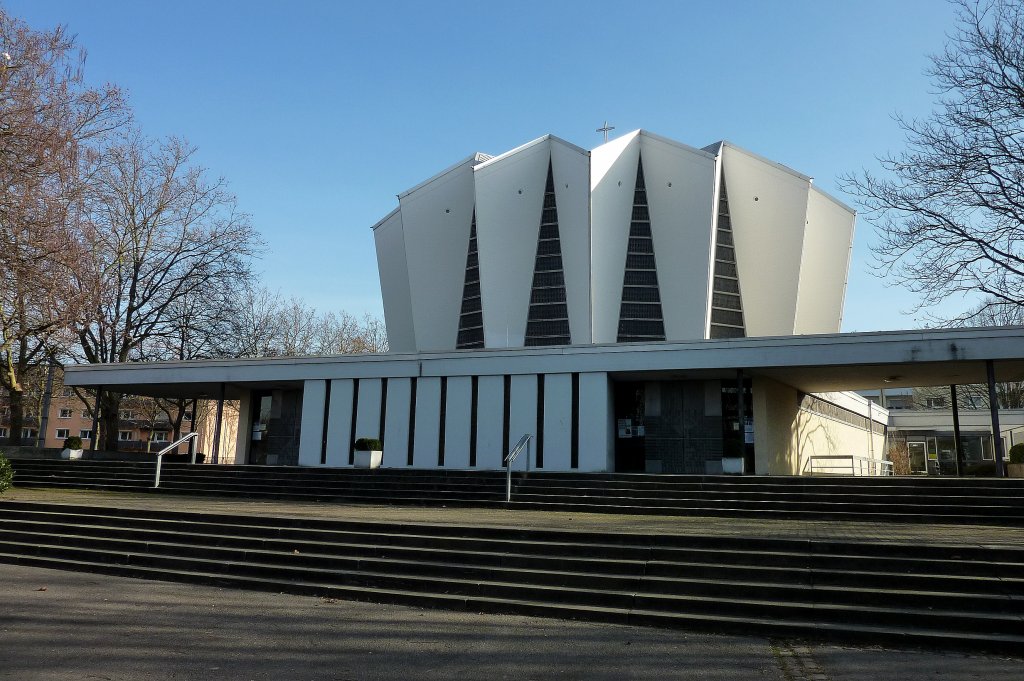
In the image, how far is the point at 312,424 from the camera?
21.3 meters

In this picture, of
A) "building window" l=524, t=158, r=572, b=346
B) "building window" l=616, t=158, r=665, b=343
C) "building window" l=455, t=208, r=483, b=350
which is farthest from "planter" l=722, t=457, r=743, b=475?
"building window" l=455, t=208, r=483, b=350

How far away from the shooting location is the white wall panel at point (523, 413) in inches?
744

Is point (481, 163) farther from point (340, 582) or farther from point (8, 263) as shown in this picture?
point (340, 582)

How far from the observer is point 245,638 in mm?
6723

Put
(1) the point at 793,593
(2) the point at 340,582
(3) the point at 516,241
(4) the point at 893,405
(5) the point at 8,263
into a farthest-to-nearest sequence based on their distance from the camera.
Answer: (4) the point at 893,405
(3) the point at 516,241
(5) the point at 8,263
(2) the point at 340,582
(1) the point at 793,593

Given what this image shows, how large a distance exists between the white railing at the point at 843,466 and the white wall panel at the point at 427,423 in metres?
11.9

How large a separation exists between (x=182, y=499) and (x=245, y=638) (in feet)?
34.1

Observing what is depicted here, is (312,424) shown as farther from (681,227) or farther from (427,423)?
(681,227)

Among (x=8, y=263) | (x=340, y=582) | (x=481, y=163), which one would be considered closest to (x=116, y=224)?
(x=481, y=163)

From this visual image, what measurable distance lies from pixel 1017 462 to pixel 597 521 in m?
11.5

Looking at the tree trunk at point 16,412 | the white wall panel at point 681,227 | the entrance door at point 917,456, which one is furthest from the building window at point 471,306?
the entrance door at point 917,456

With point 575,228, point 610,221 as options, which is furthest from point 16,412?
point 610,221

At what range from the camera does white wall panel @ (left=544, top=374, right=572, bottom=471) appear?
18.6 m

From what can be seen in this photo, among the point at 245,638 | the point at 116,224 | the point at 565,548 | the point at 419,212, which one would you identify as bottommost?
the point at 245,638
